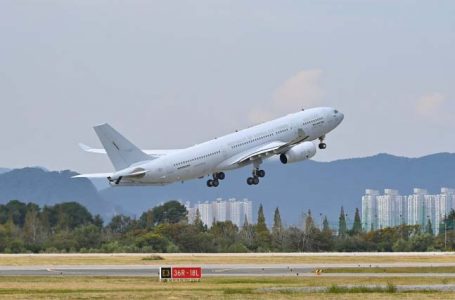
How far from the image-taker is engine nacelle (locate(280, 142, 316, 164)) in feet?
427

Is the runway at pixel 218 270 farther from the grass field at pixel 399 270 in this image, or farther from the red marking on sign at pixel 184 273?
the red marking on sign at pixel 184 273

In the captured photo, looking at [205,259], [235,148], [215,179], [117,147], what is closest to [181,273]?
[117,147]

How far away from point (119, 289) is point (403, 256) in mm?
58329

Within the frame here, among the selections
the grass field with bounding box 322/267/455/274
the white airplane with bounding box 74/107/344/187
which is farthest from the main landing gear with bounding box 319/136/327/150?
the grass field with bounding box 322/267/455/274

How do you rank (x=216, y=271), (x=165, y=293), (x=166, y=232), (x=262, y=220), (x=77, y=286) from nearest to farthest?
(x=165, y=293), (x=77, y=286), (x=216, y=271), (x=166, y=232), (x=262, y=220)

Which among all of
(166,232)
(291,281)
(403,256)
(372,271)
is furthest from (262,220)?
(291,281)

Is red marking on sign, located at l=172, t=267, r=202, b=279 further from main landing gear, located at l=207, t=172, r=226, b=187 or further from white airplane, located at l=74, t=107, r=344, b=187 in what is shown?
main landing gear, located at l=207, t=172, r=226, b=187

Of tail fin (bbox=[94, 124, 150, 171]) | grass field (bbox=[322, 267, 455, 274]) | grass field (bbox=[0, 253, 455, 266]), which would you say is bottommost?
grass field (bbox=[322, 267, 455, 274])

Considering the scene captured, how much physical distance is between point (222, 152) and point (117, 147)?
41.8ft

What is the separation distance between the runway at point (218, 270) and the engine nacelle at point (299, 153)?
1789 cm

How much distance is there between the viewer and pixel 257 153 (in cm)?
12888

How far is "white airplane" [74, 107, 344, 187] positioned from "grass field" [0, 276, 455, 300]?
24.8m

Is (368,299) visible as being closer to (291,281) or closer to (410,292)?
(410,292)

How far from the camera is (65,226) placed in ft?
573
